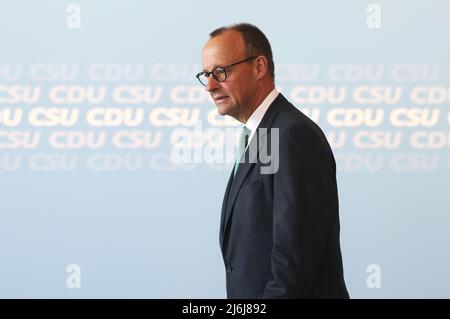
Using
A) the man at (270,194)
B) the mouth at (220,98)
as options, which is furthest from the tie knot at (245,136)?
the mouth at (220,98)

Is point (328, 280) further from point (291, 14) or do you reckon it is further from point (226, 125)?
point (291, 14)

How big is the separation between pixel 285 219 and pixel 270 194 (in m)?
0.09

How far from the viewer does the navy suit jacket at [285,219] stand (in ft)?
5.38

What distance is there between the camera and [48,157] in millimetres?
3797

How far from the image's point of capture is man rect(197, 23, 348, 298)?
5.39ft

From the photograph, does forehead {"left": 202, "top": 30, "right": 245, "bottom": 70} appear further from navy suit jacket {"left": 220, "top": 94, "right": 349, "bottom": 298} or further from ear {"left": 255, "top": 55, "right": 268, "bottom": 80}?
navy suit jacket {"left": 220, "top": 94, "right": 349, "bottom": 298}

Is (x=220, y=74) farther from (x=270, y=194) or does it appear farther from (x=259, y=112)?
(x=270, y=194)

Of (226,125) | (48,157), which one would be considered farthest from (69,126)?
(226,125)

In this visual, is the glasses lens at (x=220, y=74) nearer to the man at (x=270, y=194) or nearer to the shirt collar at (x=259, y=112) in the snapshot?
the man at (x=270, y=194)

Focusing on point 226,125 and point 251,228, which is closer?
point 251,228

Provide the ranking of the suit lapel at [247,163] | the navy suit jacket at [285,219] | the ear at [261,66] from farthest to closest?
the ear at [261,66]
the suit lapel at [247,163]
the navy suit jacket at [285,219]

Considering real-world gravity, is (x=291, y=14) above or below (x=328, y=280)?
above

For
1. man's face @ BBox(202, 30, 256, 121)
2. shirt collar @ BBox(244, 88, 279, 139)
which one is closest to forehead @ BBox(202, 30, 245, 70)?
man's face @ BBox(202, 30, 256, 121)
